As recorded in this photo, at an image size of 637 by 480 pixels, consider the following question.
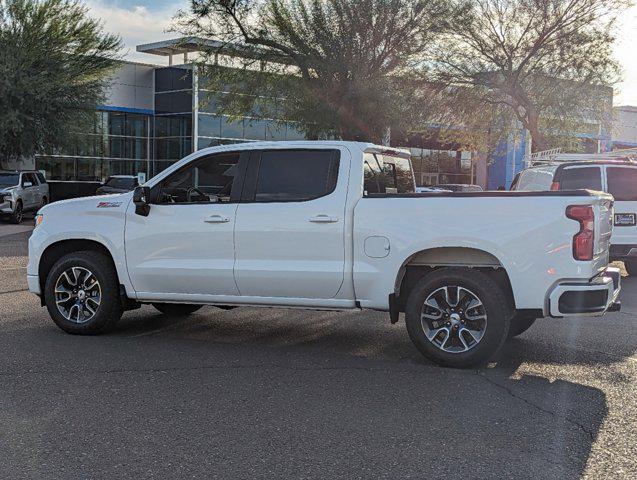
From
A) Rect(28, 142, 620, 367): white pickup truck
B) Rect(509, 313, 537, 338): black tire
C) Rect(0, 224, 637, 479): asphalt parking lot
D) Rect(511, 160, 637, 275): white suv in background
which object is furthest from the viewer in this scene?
Rect(511, 160, 637, 275): white suv in background

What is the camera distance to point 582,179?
1325 cm

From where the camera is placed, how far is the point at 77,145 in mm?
34031

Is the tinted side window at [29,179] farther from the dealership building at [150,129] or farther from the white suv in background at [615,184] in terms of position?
the white suv in background at [615,184]

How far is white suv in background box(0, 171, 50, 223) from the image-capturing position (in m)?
26.0

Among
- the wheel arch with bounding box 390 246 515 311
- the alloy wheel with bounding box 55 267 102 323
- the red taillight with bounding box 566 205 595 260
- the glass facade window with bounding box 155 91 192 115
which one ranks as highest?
the glass facade window with bounding box 155 91 192 115

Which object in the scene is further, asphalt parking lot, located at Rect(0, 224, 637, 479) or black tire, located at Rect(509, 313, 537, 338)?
black tire, located at Rect(509, 313, 537, 338)

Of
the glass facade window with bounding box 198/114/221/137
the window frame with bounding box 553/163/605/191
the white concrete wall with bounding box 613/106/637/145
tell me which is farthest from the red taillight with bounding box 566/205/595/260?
the white concrete wall with bounding box 613/106/637/145

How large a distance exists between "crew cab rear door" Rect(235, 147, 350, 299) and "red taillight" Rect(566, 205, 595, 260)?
196 centimetres

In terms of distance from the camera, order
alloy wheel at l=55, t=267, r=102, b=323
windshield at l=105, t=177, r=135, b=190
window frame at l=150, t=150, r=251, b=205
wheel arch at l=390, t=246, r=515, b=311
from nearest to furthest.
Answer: wheel arch at l=390, t=246, r=515, b=311, window frame at l=150, t=150, r=251, b=205, alloy wheel at l=55, t=267, r=102, b=323, windshield at l=105, t=177, r=135, b=190

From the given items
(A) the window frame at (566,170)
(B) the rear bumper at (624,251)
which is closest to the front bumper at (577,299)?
(B) the rear bumper at (624,251)

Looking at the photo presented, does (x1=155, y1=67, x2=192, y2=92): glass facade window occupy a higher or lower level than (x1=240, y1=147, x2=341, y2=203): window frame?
higher

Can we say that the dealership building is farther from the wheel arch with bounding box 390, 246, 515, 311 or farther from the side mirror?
the wheel arch with bounding box 390, 246, 515, 311

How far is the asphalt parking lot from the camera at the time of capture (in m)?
4.24

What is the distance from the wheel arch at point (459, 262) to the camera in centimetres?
647
